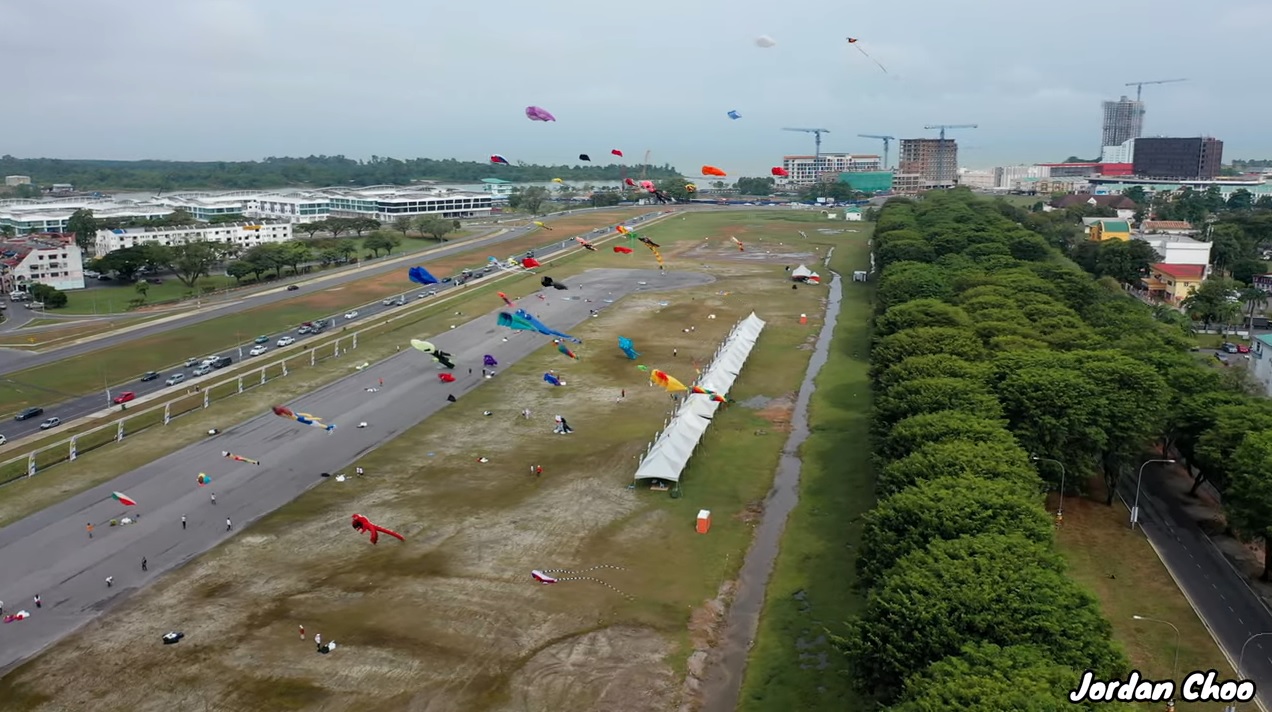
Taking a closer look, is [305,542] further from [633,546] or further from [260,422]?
[260,422]

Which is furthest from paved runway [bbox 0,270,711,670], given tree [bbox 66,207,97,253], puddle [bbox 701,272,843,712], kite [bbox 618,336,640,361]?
tree [bbox 66,207,97,253]

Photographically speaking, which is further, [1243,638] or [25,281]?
[25,281]

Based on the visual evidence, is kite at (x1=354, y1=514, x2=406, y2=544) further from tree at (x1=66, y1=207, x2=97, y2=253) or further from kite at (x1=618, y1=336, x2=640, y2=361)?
tree at (x1=66, y1=207, x2=97, y2=253)

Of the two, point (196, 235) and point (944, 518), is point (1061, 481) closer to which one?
point (944, 518)

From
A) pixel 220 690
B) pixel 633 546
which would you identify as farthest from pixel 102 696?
pixel 633 546

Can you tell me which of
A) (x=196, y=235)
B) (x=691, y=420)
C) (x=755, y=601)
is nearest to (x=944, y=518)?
(x=755, y=601)
